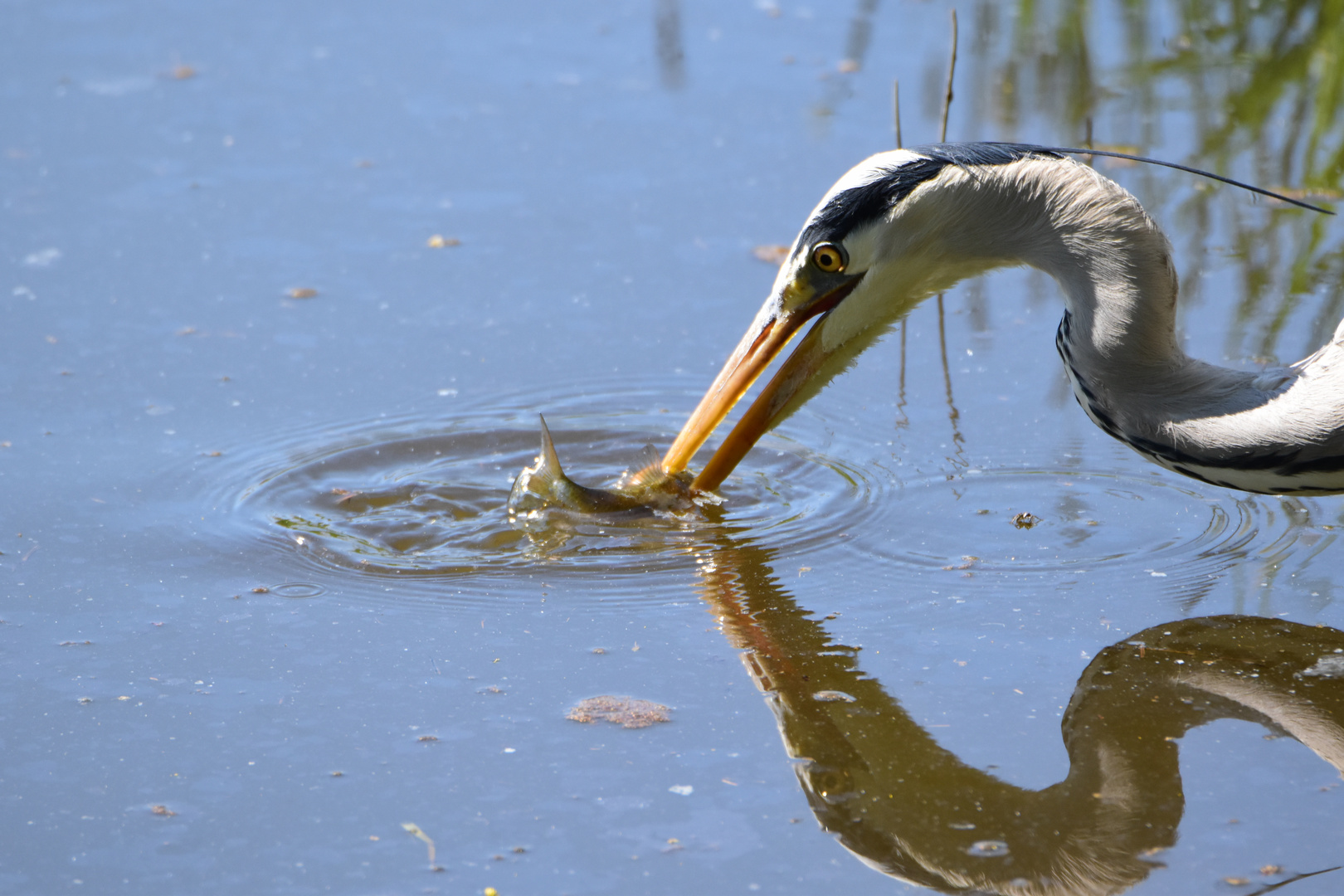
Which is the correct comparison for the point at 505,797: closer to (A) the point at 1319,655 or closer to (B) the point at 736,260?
(A) the point at 1319,655

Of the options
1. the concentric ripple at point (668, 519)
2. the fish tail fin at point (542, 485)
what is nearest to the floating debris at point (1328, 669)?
the concentric ripple at point (668, 519)

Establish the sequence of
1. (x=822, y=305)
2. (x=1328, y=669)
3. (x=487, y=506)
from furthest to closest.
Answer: (x=487, y=506) < (x=822, y=305) < (x=1328, y=669)

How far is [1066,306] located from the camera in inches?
152

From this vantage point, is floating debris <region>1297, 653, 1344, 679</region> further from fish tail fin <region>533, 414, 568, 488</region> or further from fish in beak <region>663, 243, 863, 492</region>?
fish tail fin <region>533, 414, 568, 488</region>

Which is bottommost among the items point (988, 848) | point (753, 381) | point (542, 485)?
point (988, 848)

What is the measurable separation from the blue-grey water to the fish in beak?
0.25 m

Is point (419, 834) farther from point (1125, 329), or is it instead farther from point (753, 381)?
point (1125, 329)

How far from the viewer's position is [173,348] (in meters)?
5.25

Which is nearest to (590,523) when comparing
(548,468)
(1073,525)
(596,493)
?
(596,493)

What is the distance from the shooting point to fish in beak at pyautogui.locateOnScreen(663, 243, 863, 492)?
3934mm

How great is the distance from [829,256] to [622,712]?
50.7 inches

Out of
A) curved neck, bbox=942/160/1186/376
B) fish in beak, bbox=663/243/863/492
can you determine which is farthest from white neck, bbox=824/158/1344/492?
fish in beak, bbox=663/243/863/492

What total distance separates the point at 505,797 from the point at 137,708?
94 cm

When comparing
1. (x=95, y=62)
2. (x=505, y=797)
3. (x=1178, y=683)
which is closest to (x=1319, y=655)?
(x=1178, y=683)
